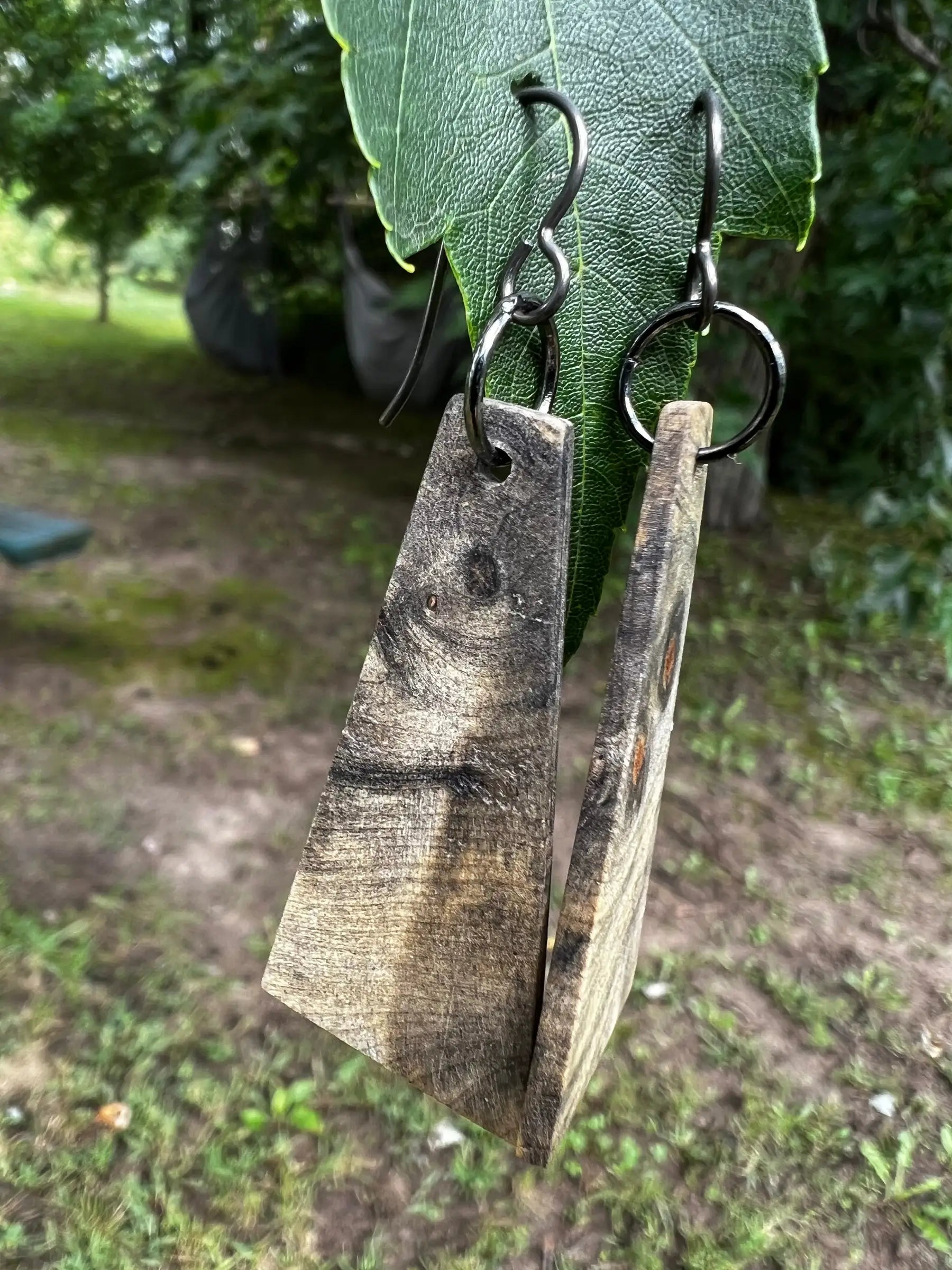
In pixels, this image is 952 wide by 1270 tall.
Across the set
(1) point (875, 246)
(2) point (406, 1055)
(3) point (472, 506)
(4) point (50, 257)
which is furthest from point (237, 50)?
(4) point (50, 257)

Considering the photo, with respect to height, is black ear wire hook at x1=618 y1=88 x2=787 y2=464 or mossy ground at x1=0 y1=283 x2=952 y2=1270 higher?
black ear wire hook at x1=618 y1=88 x2=787 y2=464

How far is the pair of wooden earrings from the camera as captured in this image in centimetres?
45

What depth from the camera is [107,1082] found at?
5.88 feet

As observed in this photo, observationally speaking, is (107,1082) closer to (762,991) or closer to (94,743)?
(94,743)

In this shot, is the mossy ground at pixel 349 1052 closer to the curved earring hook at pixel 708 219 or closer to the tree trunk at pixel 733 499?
the tree trunk at pixel 733 499

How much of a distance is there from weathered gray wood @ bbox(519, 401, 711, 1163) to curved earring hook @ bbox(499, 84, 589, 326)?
78 mm

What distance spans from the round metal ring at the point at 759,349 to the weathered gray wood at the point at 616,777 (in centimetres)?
2

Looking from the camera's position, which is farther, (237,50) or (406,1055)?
(237,50)


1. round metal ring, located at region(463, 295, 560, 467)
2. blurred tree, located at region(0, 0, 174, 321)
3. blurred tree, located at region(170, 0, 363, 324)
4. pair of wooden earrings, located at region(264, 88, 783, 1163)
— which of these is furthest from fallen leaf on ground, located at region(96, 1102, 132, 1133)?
blurred tree, located at region(0, 0, 174, 321)

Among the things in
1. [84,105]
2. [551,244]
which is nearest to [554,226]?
[551,244]

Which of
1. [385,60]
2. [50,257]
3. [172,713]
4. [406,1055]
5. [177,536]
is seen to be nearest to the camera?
[385,60]

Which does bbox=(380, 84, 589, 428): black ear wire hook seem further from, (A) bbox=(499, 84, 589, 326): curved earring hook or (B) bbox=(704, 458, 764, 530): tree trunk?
(B) bbox=(704, 458, 764, 530): tree trunk

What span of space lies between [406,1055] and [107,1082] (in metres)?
1.54

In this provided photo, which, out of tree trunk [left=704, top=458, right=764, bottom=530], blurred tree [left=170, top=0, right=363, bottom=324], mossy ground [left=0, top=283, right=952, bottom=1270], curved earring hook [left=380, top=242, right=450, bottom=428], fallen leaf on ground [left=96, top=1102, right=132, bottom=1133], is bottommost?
fallen leaf on ground [left=96, top=1102, right=132, bottom=1133]
